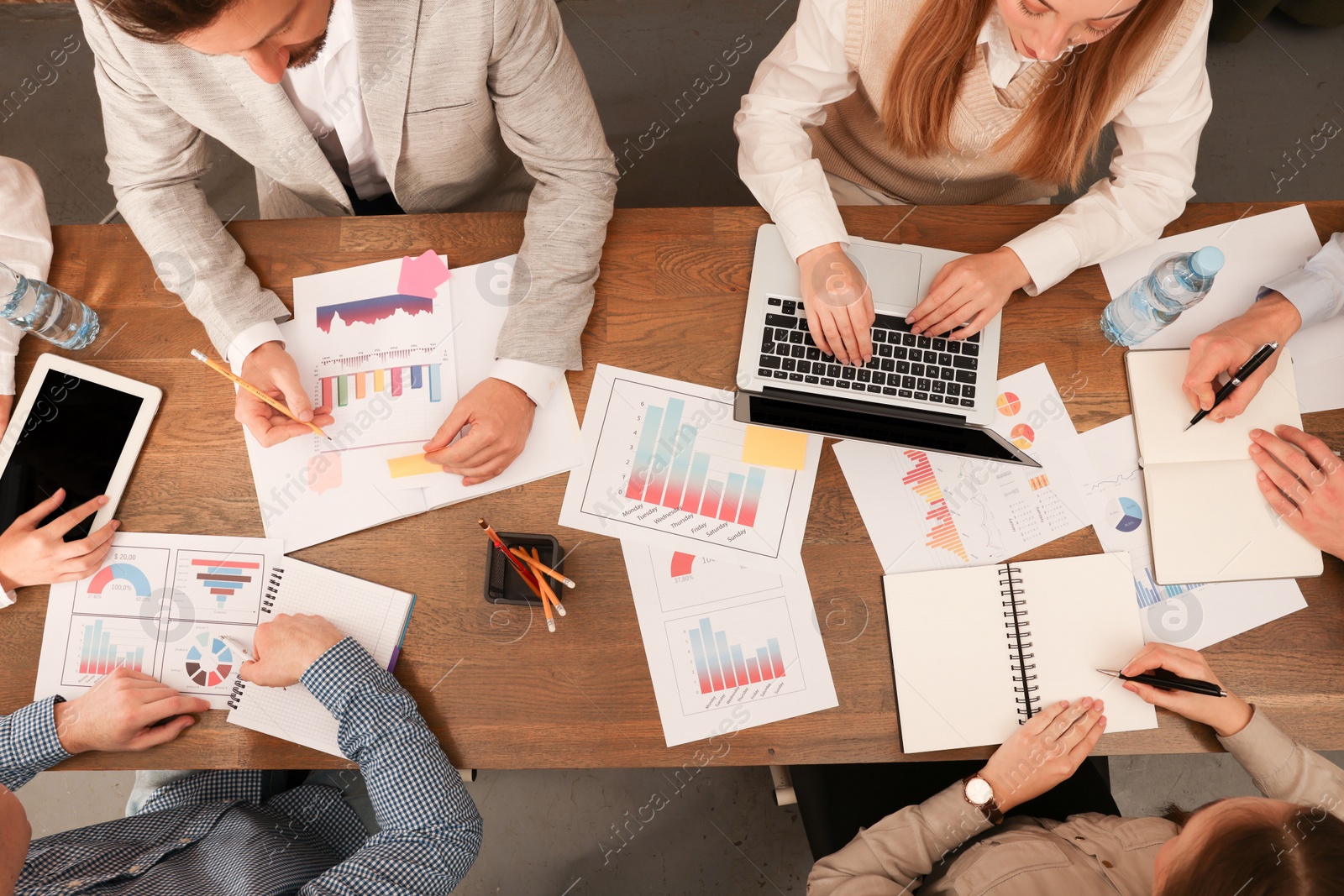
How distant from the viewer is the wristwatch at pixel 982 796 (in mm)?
1128

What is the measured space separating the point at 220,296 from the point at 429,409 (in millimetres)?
357

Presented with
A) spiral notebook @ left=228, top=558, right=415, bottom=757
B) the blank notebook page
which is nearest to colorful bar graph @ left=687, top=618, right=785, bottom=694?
spiral notebook @ left=228, top=558, right=415, bottom=757

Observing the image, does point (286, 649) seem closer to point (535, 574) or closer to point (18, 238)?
point (535, 574)

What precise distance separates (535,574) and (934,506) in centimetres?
61

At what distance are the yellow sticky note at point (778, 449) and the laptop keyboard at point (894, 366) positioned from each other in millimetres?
90

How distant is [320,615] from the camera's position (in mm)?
1143

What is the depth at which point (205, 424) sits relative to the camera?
1203 millimetres

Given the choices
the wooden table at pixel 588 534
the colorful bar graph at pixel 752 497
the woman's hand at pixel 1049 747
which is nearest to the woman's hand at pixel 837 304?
the wooden table at pixel 588 534

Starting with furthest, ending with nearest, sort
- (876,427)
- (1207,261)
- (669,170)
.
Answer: (669,170), (876,427), (1207,261)

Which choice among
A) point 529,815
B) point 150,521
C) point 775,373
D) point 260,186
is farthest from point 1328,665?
point 260,186

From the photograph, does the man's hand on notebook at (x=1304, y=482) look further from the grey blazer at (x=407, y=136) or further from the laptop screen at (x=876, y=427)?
the grey blazer at (x=407, y=136)

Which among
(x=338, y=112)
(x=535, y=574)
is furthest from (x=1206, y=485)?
(x=338, y=112)

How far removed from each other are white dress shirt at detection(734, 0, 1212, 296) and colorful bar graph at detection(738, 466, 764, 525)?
0.35 metres

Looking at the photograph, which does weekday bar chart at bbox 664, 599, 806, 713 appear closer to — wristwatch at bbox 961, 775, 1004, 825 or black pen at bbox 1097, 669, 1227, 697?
wristwatch at bbox 961, 775, 1004, 825
